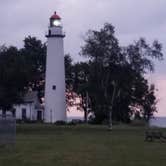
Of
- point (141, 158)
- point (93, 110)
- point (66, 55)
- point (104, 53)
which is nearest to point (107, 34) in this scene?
point (104, 53)

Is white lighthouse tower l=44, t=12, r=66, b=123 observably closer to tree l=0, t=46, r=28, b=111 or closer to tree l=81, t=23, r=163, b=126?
tree l=81, t=23, r=163, b=126

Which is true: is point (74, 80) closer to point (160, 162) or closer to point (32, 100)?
point (32, 100)

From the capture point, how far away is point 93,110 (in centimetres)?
10006

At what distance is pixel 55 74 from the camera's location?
298ft

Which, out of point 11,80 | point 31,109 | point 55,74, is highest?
point 55,74

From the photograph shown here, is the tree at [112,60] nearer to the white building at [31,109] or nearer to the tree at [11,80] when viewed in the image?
the tree at [11,80]

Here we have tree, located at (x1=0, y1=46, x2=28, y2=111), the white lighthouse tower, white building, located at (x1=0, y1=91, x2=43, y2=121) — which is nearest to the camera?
tree, located at (x1=0, y1=46, x2=28, y2=111)

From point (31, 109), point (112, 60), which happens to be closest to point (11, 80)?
point (112, 60)

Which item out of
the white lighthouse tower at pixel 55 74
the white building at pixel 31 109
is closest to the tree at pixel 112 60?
the white lighthouse tower at pixel 55 74

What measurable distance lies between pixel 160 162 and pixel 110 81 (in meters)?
52.7

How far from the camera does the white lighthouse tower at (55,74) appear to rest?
9050 centimetres

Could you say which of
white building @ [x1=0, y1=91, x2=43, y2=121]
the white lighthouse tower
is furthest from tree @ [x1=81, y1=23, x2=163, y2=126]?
white building @ [x1=0, y1=91, x2=43, y2=121]

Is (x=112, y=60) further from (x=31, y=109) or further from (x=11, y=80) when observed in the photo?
(x=31, y=109)

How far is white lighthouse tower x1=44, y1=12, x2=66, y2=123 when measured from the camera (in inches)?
3563
